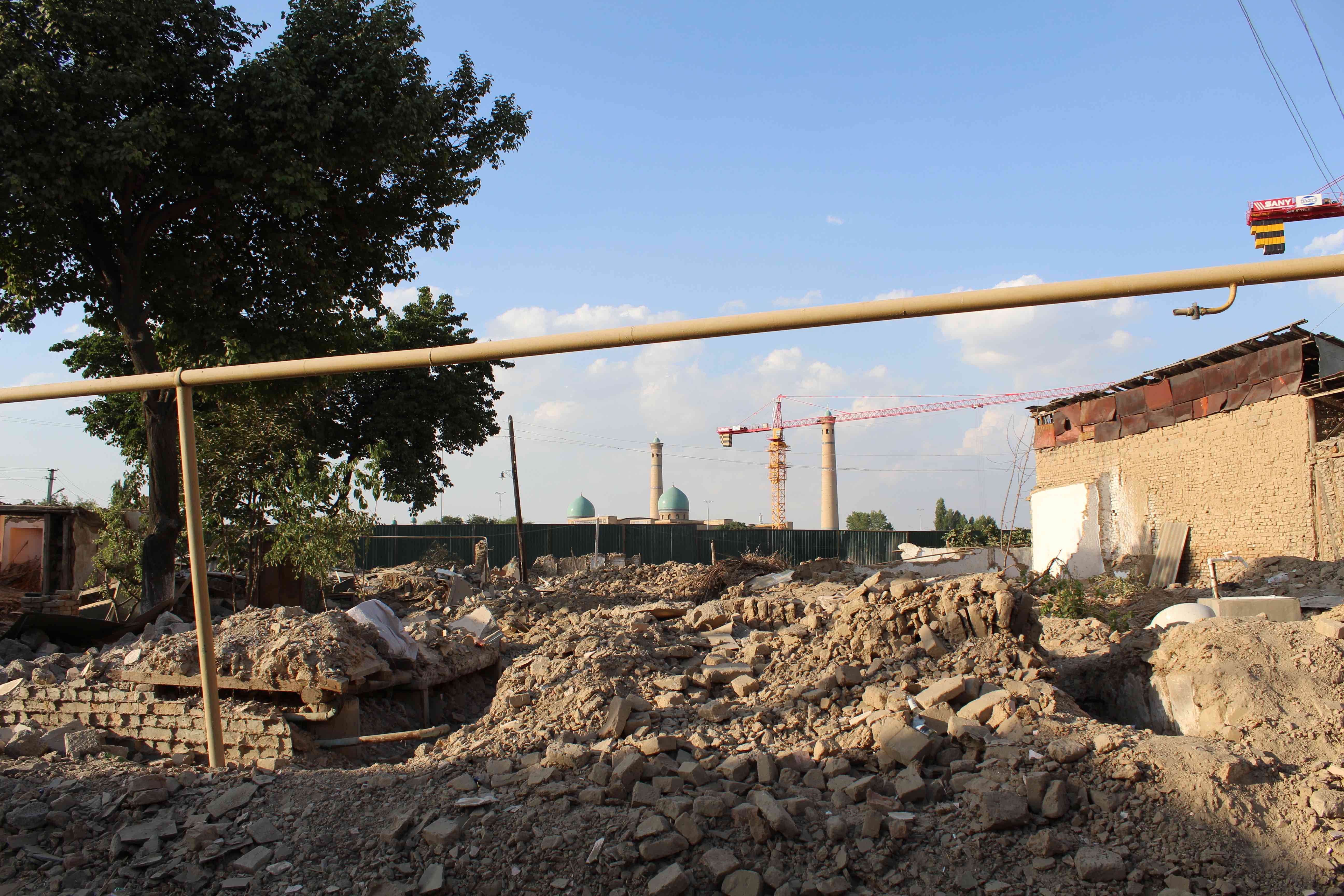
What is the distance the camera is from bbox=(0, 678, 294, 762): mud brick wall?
20.3 ft

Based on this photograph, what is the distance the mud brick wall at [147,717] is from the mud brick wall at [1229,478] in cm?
1321

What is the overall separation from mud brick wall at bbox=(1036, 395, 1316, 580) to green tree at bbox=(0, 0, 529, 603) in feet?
42.2

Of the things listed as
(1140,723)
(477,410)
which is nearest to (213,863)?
(1140,723)

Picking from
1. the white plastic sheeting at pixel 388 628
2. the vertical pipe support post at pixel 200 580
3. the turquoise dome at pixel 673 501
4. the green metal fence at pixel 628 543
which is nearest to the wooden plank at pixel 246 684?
the white plastic sheeting at pixel 388 628

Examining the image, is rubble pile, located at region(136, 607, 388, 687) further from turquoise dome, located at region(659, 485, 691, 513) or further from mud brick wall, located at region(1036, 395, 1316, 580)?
turquoise dome, located at region(659, 485, 691, 513)

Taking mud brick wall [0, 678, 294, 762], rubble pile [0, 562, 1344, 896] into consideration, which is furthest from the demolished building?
mud brick wall [0, 678, 294, 762]

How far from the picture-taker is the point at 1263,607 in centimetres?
714

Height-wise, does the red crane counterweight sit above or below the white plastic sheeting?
above

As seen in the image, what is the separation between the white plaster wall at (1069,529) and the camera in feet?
53.3

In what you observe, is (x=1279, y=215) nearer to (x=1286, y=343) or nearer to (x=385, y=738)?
(x=1286, y=343)

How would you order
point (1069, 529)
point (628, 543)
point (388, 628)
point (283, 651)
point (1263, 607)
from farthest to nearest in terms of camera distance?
point (628, 543)
point (1069, 529)
point (388, 628)
point (1263, 607)
point (283, 651)

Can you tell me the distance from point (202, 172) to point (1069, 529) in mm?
16756

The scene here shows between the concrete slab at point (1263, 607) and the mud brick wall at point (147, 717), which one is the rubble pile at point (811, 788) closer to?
the mud brick wall at point (147, 717)

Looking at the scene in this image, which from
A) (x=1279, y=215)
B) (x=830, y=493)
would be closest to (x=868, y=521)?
(x=830, y=493)
